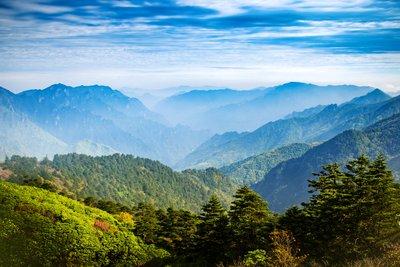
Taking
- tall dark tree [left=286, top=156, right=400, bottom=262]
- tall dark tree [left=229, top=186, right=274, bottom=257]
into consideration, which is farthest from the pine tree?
tall dark tree [left=229, top=186, right=274, bottom=257]

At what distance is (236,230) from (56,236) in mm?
21917

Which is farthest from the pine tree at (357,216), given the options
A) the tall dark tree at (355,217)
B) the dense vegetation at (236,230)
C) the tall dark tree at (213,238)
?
the tall dark tree at (213,238)

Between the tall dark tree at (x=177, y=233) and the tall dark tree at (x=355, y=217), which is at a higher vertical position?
the tall dark tree at (x=355, y=217)

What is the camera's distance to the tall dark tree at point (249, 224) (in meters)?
57.4

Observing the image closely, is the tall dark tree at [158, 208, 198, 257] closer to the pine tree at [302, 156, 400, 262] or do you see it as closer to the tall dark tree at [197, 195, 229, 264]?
the tall dark tree at [197, 195, 229, 264]

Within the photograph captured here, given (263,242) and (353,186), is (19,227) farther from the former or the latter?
(353,186)

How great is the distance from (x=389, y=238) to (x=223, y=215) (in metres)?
21.2

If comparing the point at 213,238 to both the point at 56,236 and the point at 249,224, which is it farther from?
the point at 56,236

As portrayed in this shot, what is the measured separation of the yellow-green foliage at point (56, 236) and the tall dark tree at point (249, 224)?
38.3 ft

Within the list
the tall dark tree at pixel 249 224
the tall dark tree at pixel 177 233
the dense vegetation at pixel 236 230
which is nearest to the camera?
the dense vegetation at pixel 236 230

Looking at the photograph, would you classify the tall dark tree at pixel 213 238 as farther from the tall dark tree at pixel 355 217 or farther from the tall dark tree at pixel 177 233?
the tall dark tree at pixel 355 217

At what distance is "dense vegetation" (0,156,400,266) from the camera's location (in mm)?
50469

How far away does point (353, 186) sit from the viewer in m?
55.0

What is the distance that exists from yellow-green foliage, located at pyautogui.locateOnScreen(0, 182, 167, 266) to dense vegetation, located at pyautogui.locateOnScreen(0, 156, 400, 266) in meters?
0.12
